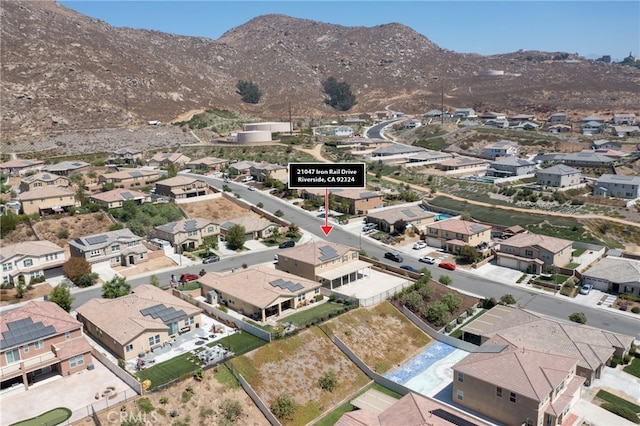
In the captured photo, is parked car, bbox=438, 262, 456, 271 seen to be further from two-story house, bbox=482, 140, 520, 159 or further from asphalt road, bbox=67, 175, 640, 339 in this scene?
two-story house, bbox=482, 140, 520, 159

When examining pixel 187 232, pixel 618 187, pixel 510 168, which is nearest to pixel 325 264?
pixel 187 232

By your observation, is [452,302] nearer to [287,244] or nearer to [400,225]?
[400,225]

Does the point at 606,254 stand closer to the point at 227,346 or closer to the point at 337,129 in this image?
the point at 227,346

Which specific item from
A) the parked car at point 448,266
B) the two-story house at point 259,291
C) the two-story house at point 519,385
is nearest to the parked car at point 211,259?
the two-story house at point 259,291

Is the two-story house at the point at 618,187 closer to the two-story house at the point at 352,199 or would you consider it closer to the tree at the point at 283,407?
the two-story house at the point at 352,199

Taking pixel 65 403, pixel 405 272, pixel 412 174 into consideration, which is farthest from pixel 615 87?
pixel 65 403

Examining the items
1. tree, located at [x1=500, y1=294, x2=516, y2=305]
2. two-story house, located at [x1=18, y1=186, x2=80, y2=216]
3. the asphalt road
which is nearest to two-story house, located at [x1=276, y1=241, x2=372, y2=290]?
the asphalt road

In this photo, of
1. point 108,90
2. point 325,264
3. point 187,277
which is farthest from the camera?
point 108,90

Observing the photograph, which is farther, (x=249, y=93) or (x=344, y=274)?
(x=249, y=93)
